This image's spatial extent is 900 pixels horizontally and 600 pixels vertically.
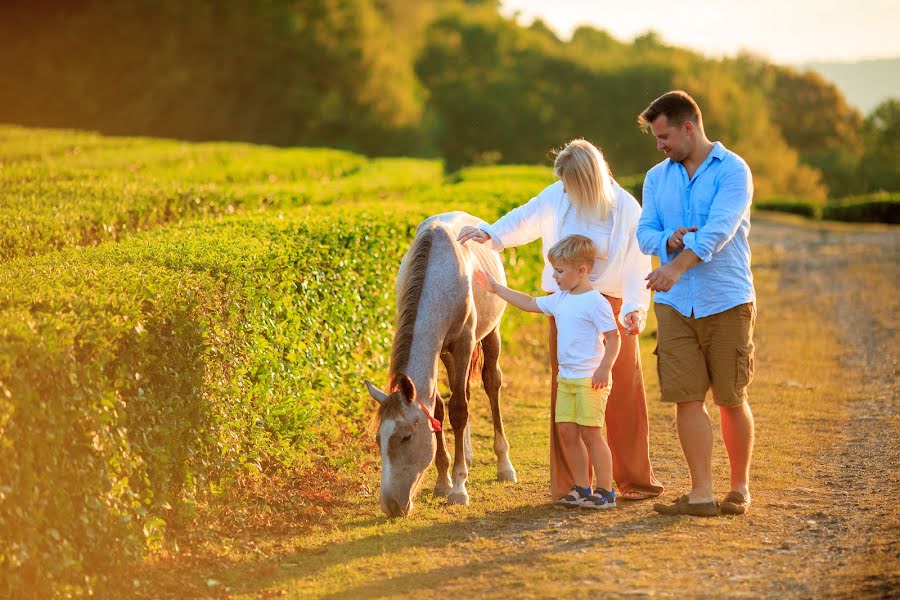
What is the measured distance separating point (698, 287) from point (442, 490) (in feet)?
7.53

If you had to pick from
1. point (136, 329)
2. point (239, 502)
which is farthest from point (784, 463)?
point (136, 329)

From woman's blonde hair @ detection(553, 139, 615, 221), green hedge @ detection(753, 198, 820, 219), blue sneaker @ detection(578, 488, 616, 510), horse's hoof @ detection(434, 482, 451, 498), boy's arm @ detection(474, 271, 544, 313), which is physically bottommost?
horse's hoof @ detection(434, 482, 451, 498)

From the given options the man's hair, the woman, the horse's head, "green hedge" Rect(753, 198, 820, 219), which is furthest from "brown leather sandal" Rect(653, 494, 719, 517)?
"green hedge" Rect(753, 198, 820, 219)

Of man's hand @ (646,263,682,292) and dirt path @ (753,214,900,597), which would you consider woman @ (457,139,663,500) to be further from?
dirt path @ (753,214,900,597)

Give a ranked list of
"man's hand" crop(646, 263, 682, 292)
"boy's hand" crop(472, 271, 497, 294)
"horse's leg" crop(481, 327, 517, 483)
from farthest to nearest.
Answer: "horse's leg" crop(481, 327, 517, 483)
"boy's hand" crop(472, 271, 497, 294)
"man's hand" crop(646, 263, 682, 292)

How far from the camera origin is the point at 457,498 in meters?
7.05

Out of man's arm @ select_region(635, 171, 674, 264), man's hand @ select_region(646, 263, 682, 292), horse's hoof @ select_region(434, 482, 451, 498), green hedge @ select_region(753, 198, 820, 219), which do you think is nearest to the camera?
man's hand @ select_region(646, 263, 682, 292)

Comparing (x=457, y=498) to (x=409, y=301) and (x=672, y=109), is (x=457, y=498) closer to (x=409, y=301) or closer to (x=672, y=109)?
(x=409, y=301)

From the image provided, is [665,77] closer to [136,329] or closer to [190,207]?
[190,207]

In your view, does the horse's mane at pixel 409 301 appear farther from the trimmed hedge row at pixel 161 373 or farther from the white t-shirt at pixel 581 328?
the trimmed hedge row at pixel 161 373

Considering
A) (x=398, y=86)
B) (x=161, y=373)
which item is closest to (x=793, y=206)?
(x=398, y=86)

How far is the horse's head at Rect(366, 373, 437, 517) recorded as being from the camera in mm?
6219

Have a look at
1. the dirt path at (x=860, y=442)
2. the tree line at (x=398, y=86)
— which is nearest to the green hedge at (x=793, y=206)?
the tree line at (x=398, y=86)

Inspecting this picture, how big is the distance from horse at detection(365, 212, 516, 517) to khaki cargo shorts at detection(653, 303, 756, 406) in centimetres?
143
